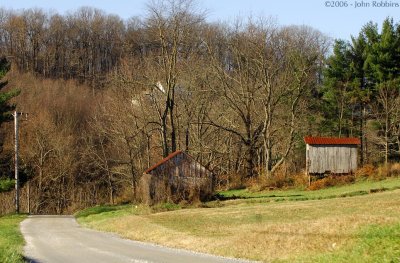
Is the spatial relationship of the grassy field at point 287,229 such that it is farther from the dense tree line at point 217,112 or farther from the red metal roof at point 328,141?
the dense tree line at point 217,112

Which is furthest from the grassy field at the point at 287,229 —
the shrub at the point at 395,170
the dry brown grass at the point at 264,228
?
the shrub at the point at 395,170

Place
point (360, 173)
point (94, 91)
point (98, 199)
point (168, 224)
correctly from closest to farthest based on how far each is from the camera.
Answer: point (168, 224) < point (360, 173) < point (98, 199) < point (94, 91)

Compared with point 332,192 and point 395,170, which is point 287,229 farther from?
point 395,170

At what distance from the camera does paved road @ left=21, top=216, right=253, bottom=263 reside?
16938 millimetres

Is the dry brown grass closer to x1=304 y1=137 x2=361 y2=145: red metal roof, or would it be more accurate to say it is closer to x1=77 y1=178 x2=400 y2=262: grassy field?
x1=77 y1=178 x2=400 y2=262: grassy field

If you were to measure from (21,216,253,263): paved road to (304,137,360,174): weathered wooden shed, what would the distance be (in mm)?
17609

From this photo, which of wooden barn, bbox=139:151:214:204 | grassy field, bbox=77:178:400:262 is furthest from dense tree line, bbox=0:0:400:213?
grassy field, bbox=77:178:400:262

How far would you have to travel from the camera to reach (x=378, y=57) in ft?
159

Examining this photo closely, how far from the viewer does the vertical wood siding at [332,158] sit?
39656 millimetres

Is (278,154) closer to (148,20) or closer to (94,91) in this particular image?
(148,20)

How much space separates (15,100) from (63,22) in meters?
40.2

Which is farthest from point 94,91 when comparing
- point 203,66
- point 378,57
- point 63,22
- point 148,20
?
point 378,57

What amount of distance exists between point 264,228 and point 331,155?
21478 mm

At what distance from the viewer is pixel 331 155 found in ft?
132
